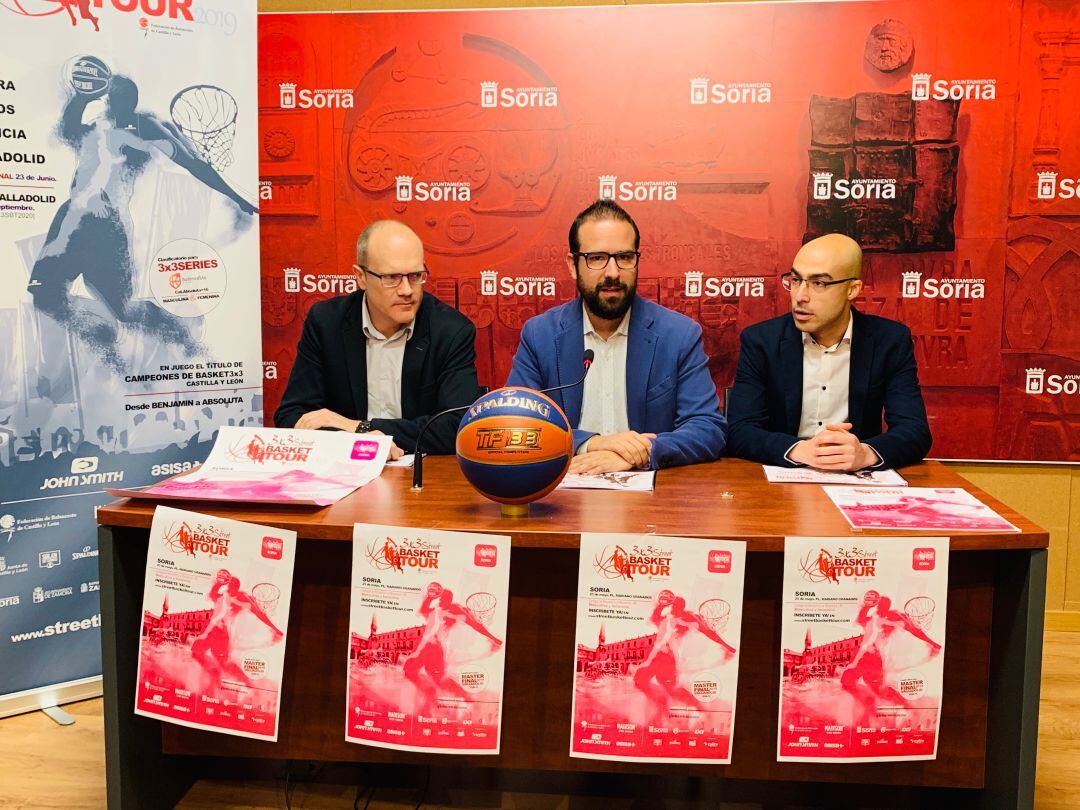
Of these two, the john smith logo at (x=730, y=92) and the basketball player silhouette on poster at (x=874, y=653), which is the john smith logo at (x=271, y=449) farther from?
the john smith logo at (x=730, y=92)

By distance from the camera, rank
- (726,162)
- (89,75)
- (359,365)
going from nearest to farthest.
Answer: (89,75) < (359,365) < (726,162)

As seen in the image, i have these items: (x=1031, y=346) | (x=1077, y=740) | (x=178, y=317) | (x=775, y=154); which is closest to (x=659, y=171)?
(x=775, y=154)

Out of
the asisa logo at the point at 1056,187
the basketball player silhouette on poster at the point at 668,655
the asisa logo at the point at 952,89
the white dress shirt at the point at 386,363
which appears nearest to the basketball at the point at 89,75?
the white dress shirt at the point at 386,363

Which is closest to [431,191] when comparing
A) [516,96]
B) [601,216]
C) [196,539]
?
[516,96]

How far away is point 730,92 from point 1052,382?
1.51m

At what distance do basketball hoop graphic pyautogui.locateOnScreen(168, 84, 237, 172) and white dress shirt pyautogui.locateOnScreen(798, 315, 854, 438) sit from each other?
1841 mm

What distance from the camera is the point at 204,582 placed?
2.03m

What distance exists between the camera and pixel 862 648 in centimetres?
189

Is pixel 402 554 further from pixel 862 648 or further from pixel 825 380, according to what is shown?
pixel 825 380

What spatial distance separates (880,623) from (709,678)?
1.10 feet

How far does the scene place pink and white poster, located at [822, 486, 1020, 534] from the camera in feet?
6.28

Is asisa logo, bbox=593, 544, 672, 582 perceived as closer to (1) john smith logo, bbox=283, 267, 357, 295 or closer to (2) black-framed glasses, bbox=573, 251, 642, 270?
(2) black-framed glasses, bbox=573, 251, 642, 270

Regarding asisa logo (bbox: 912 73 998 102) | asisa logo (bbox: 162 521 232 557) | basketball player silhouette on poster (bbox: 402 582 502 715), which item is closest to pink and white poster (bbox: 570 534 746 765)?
basketball player silhouette on poster (bbox: 402 582 502 715)

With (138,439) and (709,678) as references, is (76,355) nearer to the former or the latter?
(138,439)
